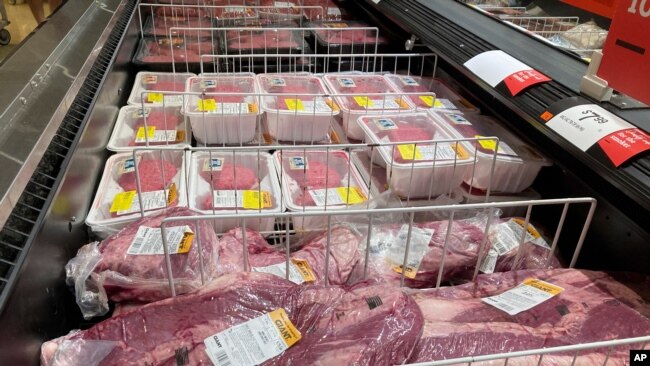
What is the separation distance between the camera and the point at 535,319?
1.13 metres

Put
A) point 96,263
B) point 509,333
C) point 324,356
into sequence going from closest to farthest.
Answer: point 324,356
point 509,333
point 96,263

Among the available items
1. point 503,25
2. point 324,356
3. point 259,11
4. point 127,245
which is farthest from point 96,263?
point 259,11

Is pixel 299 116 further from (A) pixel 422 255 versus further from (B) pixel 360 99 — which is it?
(A) pixel 422 255

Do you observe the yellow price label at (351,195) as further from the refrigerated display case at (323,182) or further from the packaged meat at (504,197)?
the packaged meat at (504,197)

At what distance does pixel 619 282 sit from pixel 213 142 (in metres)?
1.48

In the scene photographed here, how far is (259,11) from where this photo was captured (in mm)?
3416

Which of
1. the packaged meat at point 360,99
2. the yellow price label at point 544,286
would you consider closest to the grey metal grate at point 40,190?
the packaged meat at point 360,99

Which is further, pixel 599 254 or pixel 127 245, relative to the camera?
pixel 599 254

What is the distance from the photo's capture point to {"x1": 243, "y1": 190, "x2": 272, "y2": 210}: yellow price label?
157 centimetres

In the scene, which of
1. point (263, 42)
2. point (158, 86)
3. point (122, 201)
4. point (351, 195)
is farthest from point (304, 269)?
point (263, 42)

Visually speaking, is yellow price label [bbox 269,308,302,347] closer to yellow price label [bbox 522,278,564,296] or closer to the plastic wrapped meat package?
the plastic wrapped meat package

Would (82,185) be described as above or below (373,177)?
above

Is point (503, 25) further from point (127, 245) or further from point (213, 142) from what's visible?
point (127, 245)

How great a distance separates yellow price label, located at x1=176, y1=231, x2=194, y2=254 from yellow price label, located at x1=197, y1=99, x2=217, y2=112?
0.78m
